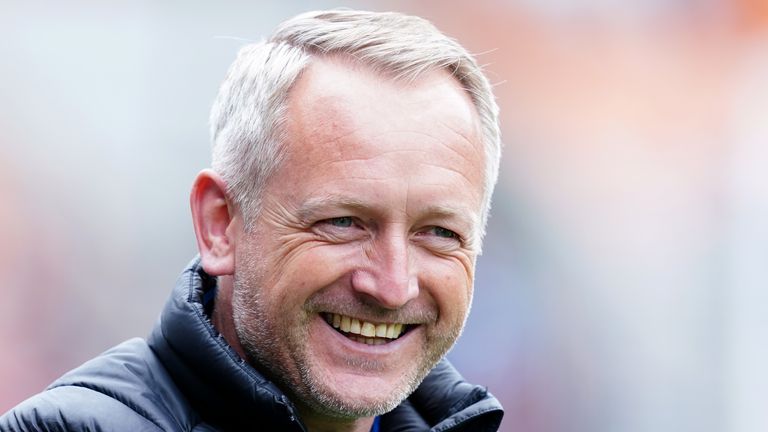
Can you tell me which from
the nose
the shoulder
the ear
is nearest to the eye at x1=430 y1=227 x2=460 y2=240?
the nose

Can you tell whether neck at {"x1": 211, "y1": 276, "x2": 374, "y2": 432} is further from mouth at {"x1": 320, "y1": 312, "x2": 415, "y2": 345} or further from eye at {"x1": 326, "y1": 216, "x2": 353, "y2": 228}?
eye at {"x1": 326, "y1": 216, "x2": 353, "y2": 228}

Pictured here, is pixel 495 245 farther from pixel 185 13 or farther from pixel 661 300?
pixel 185 13

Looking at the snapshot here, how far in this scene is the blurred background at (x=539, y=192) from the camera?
Answer: 518cm

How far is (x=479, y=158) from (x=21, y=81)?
391 centimetres

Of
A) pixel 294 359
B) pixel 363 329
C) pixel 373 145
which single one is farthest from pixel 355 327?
pixel 373 145

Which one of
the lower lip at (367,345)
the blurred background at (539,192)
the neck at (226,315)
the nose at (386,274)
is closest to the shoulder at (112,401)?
the neck at (226,315)

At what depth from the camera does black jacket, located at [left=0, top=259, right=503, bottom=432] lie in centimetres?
167

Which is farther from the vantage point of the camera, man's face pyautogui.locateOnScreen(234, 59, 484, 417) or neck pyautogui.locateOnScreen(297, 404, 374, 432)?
neck pyautogui.locateOnScreen(297, 404, 374, 432)

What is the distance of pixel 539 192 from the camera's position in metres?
5.97

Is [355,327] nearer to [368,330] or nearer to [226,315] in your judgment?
[368,330]

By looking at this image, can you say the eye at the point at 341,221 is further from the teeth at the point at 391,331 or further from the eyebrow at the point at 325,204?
the teeth at the point at 391,331

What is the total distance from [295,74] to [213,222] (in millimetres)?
348

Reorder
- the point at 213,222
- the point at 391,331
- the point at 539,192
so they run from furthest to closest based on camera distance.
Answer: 1. the point at 539,192
2. the point at 213,222
3. the point at 391,331

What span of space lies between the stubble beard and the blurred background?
3237 mm
